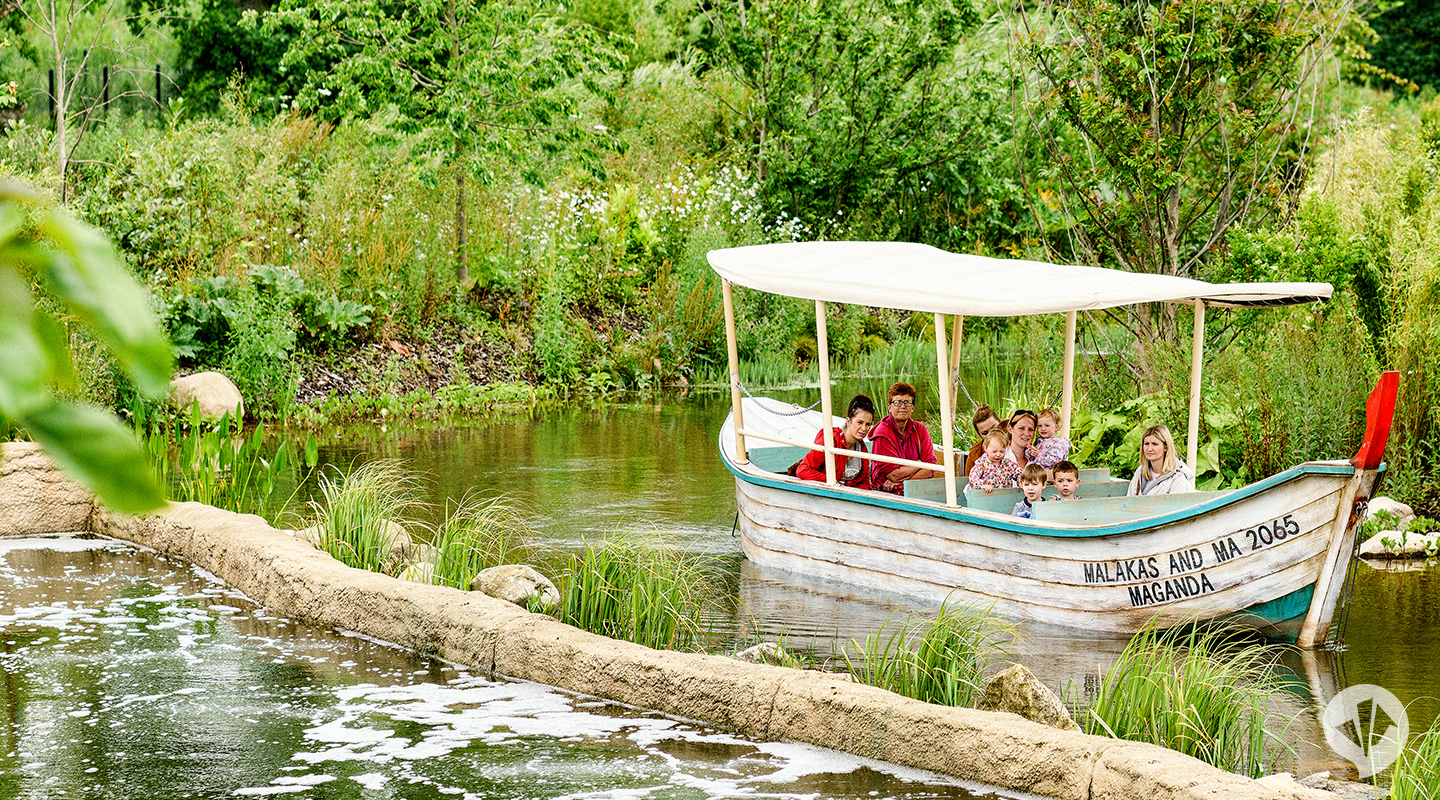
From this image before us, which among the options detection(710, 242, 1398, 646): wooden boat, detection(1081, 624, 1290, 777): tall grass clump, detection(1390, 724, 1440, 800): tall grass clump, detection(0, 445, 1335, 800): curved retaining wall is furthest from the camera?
detection(710, 242, 1398, 646): wooden boat

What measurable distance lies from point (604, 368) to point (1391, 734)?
48.7ft

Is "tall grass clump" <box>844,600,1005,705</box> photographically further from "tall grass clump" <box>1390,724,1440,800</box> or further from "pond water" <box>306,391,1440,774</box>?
"tall grass clump" <box>1390,724,1440,800</box>

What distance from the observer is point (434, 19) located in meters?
20.1

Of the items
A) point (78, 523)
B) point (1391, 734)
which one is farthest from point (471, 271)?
point (1391, 734)

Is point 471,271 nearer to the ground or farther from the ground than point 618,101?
nearer to the ground

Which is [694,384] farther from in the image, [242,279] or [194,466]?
[194,466]

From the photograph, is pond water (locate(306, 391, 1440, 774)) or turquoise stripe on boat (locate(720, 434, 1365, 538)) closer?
pond water (locate(306, 391, 1440, 774))

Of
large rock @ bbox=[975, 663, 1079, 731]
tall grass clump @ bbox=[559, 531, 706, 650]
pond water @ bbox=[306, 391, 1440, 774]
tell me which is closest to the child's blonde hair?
pond water @ bbox=[306, 391, 1440, 774]

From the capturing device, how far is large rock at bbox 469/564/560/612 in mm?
8141

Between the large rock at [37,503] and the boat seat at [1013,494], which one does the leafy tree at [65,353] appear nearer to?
the boat seat at [1013,494]

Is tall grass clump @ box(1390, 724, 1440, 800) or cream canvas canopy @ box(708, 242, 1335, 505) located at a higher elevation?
cream canvas canopy @ box(708, 242, 1335, 505)

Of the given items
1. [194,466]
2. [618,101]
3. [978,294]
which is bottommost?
[194,466]

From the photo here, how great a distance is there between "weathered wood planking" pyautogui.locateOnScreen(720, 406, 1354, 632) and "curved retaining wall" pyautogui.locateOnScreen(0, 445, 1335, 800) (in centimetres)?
214

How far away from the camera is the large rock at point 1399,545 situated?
10039 mm
